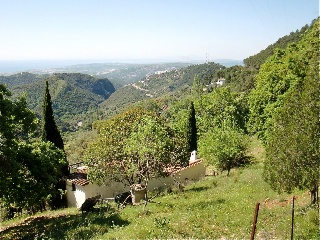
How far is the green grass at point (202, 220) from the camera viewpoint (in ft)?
41.7

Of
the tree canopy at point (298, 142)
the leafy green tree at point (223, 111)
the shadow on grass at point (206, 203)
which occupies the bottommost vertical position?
the shadow on grass at point (206, 203)

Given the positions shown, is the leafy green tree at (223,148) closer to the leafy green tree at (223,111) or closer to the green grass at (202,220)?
the green grass at (202,220)

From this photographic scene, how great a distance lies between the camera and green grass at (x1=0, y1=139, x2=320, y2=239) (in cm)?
1271

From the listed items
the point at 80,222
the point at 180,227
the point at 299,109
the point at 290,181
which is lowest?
the point at 80,222

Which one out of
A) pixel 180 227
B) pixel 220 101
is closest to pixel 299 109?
pixel 180 227

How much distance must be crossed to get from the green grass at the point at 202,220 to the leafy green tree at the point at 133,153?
7.80ft

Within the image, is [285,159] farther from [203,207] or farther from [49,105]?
[49,105]

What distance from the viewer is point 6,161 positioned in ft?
49.3

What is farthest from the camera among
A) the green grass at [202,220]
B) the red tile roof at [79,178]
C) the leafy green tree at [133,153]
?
the red tile roof at [79,178]

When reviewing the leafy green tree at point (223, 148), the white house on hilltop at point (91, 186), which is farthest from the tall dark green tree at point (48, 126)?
the leafy green tree at point (223, 148)

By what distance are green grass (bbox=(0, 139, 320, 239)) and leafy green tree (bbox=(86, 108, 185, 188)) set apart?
2.38 meters

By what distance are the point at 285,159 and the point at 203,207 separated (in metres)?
6.55

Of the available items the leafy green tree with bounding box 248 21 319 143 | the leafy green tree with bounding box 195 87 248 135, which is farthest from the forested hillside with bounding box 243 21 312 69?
the leafy green tree with bounding box 248 21 319 143

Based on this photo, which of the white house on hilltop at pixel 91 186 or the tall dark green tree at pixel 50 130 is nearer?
the tall dark green tree at pixel 50 130
